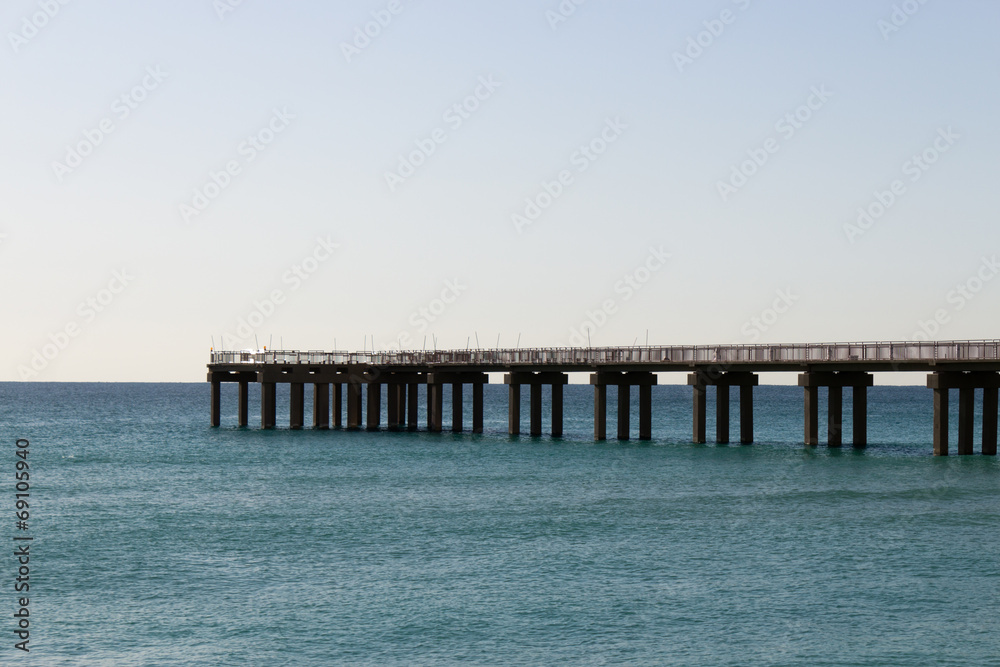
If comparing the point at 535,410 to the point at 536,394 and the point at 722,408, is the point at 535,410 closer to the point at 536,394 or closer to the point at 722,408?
the point at 536,394

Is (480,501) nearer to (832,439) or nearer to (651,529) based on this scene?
(651,529)

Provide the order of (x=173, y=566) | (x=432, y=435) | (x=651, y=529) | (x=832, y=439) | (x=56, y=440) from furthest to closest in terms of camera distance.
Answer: (x=56, y=440) < (x=432, y=435) < (x=832, y=439) < (x=651, y=529) < (x=173, y=566)

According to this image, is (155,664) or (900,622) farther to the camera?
(900,622)

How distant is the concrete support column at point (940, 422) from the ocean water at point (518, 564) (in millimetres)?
2410

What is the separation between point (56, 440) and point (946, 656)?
3158 inches

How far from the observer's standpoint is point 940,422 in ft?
201

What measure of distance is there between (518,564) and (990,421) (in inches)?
1501

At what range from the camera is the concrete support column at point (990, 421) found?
194ft

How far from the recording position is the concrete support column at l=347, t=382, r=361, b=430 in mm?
90438

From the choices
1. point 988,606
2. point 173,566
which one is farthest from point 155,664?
point 988,606

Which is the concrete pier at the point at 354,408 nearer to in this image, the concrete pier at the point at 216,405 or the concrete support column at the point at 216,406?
the concrete pier at the point at 216,405

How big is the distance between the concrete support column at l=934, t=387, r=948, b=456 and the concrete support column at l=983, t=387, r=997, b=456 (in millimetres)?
1916

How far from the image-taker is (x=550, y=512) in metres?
43.0

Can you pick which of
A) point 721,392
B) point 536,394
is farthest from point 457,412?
point 721,392
